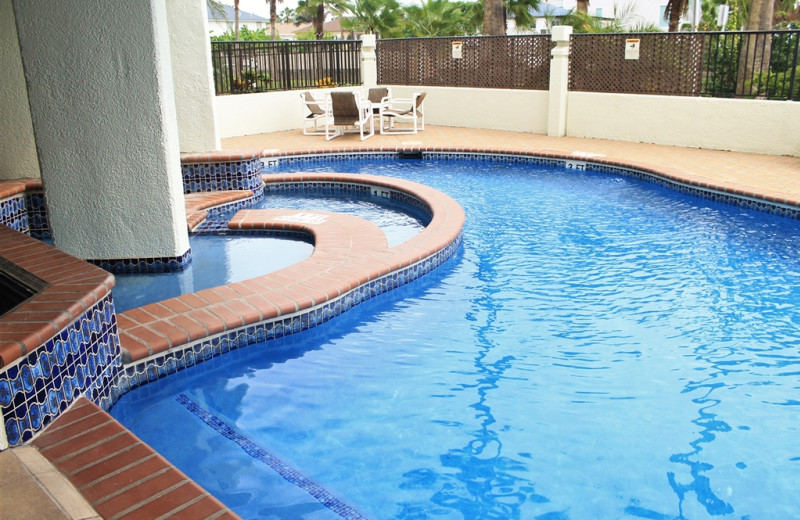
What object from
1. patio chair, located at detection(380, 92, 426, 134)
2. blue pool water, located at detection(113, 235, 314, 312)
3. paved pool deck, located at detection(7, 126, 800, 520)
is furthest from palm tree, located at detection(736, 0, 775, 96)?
blue pool water, located at detection(113, 235, 314, 312)

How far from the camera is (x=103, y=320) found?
342 centimetres

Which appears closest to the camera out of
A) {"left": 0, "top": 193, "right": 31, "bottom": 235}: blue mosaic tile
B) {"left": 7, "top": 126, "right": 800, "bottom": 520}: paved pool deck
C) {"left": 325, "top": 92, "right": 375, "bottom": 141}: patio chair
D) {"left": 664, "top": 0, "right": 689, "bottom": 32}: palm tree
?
{"left": 7, "top": 126, "right": 800, "bottom": 520}: paved pool deck

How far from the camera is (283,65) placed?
15.1 metres

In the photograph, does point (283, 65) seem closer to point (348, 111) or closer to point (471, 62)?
point (348, 111)

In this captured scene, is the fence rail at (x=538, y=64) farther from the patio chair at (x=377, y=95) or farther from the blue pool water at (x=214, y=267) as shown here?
the blue pool water at (x=214, y=267)

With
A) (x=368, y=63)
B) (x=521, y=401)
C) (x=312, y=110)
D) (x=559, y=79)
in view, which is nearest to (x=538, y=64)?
(x=559, y=79)

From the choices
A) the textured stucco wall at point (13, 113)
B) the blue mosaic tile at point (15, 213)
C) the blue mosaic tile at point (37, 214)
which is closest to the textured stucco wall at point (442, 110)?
the textured stucco wall at point (13, 113)

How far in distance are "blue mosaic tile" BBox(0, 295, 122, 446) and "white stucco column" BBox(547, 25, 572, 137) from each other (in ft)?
36.5

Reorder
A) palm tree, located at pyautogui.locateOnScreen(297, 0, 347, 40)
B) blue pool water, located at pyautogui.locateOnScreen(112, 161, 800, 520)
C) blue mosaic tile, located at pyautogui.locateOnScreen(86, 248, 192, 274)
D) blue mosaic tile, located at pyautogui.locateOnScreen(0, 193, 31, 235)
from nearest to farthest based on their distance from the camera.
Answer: blue pool water, located at pyautogui.locateOnScreen(112, 161, 800, 520) → blue mosaic tile, located at pyautogui.locateOnScreen(86, 248, 192, 274) → blue mosaic tile, located at pyautogui.locateOnScreen(0, 193, 31, 235) → palm tree, located at pyautogui.locateOnScreen(297, 0, 347, 40)

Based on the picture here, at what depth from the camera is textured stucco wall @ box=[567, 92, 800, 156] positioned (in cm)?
1062

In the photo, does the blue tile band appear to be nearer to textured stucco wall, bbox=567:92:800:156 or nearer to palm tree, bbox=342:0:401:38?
textured stucco wall, bbox=567:92:800:156

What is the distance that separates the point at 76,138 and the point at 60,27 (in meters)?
0.77

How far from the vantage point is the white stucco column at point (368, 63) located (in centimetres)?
1590

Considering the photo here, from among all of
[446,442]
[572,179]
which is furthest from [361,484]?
[572,179]
